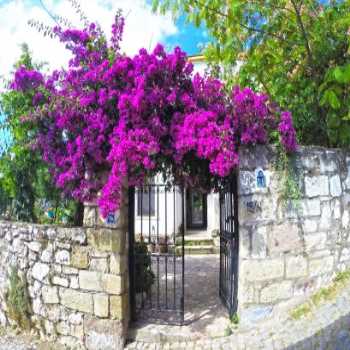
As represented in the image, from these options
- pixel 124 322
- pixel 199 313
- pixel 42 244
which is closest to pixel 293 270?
pixel 199 313

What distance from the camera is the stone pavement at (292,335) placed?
338 centimetres

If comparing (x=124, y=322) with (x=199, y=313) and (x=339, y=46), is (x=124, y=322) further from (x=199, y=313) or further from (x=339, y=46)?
(x=339, y=46)

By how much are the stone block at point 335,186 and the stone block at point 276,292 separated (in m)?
1.27

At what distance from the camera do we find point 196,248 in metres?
9.45

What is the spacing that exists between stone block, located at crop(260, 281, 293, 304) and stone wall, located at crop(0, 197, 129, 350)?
1.55 meters

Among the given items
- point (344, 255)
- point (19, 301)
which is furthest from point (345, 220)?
point (19, 301)

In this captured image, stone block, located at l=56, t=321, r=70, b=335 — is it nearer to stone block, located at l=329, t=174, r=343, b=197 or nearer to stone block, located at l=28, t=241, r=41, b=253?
stone block, located at l=28, t=241, r=41, b=253

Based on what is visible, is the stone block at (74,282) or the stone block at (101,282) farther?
the stone block at (74,282)

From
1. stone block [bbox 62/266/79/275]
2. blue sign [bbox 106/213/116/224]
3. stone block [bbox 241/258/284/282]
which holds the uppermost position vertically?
blue sign [bbox 106/213/116/224]

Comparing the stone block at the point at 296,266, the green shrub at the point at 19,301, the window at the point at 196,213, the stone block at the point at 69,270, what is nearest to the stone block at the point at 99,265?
the stone block at the point at 69,270

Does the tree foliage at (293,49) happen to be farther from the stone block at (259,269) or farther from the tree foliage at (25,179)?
the tree foliage at (25,179)

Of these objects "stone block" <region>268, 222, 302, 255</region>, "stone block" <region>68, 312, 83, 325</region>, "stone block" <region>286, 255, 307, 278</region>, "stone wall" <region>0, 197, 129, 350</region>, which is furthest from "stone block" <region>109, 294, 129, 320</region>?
"stone block" <region>286, 255, 307, 278</region>

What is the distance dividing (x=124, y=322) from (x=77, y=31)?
3406 mm

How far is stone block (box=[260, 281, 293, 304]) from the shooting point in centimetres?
384
